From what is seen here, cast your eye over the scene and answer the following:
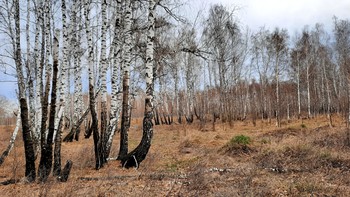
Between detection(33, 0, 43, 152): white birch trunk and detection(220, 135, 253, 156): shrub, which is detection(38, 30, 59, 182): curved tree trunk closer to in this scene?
detection(33, 0, 43, 152): white birch trunk

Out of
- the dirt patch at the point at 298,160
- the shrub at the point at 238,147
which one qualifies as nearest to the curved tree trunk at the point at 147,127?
the dirt patch at the point at 298,160

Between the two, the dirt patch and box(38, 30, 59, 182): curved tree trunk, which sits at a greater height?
box(38, 30, 59, 182): curved tree trunk

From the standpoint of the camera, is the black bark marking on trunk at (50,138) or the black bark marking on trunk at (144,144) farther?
the black bark marking on trunk at (144,144)

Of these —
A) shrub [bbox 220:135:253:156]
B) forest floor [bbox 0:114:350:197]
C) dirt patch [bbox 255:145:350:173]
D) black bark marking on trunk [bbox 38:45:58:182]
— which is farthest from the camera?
shrub [bbox 220:135:253:156]

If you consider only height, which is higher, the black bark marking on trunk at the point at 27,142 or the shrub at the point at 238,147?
the black bark marking on trunk at the point at 27,142

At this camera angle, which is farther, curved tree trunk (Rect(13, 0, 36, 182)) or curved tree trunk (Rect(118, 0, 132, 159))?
curved tree trunk (Rect(118, 0, 132, 159))

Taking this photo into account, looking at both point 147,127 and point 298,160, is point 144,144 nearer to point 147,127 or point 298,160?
point 147,127

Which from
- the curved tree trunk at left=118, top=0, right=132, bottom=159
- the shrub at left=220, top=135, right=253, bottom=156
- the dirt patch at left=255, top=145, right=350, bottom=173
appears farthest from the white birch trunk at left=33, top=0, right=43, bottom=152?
the dirt patch at left=255, top=145, right=350, bottom=173

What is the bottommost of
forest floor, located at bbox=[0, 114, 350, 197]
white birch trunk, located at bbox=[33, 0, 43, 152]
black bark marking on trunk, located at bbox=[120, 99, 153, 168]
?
forest floor, located at bbox=[0, 114, 350, 197]

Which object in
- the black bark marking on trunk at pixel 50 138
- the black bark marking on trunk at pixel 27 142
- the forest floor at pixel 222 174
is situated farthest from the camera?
the black bark marking on trunk at pixel 50 138

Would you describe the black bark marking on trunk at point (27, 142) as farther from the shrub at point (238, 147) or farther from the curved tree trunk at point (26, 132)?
the shrub at point (238, 147)

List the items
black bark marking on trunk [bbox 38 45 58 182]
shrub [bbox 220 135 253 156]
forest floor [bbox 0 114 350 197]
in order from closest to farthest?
→ forest floor [bbox 0 114 350 197]
black bark marking on trunk [bbox 38 45 58 182]
shrub [bbox 220 135 253 156]

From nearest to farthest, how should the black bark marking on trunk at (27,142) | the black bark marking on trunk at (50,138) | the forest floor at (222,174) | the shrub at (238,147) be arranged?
the forest floor at (222,174) → the black bark marking on trunk at (27,142) → the black bark marking on trunk at (50,138) → the shrub at (238,147)

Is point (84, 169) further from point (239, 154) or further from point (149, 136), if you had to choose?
point (239, 154)
